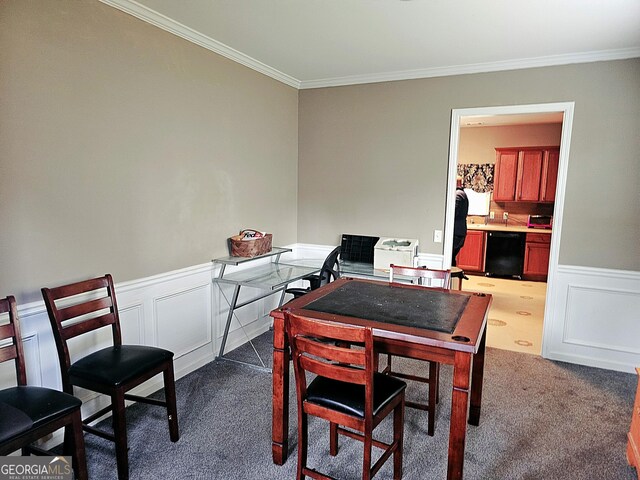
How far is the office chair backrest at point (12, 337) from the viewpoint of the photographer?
6.12ft

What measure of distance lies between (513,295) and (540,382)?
2.72m

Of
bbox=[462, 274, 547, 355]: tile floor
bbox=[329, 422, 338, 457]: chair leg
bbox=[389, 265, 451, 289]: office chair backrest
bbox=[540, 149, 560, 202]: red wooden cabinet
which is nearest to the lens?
bbox=[329, 422, 338, 457]: chair leg

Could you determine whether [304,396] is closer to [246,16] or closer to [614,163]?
[246,16]

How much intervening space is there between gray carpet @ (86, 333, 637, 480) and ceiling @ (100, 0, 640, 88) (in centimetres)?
250

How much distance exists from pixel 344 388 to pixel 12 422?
1.32m

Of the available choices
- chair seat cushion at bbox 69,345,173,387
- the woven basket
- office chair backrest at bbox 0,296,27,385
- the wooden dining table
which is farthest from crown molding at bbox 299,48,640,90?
office chair backrest at bbox 0,296,27,385

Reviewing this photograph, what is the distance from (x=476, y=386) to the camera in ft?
8.28

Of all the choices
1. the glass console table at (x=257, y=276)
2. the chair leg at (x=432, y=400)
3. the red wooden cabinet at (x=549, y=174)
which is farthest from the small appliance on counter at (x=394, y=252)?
the red wooden cabinet at (x=549, y=174)

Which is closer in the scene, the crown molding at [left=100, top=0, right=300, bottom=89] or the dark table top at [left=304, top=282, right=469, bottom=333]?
the dark table top at [left=304, top=282, right=469, bottom=333]

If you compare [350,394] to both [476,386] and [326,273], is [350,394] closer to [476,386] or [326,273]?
[476,386]

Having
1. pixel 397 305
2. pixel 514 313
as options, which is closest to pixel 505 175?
pixel 514 313

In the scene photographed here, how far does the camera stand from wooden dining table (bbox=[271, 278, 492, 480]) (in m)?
1.79

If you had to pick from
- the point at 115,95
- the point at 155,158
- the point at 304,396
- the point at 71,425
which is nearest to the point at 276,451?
the point at 304,396
